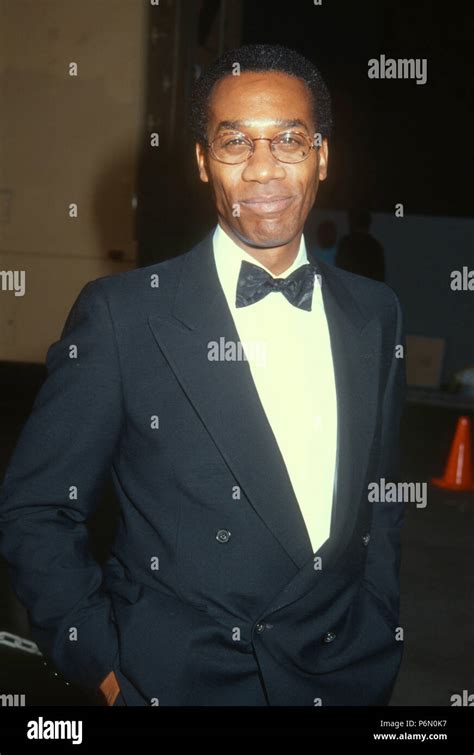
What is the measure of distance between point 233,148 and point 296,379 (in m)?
0.53

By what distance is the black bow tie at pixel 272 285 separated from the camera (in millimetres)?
2217

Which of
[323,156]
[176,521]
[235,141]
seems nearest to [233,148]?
[235,141]

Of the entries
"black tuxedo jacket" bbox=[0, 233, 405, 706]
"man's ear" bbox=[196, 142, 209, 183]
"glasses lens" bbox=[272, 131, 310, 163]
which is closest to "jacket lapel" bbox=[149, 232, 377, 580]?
"black tuxedo jacket" bbox=[0, 233, 405, 706]

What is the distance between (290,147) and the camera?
2146 mm

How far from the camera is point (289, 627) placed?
6.81ft

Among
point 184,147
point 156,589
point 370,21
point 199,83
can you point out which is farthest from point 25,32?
point 156,589

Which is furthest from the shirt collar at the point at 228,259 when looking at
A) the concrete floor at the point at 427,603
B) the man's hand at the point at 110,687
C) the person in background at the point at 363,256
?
the person in background at the point at 363,256

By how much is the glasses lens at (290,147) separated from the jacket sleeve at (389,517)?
0.54 metres

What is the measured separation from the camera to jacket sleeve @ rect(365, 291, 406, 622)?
2369 millimetres

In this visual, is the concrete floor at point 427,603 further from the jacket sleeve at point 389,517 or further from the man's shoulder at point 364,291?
the man's shoulder at point 364,291

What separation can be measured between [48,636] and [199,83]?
131cm

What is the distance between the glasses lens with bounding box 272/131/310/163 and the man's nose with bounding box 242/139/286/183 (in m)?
0.02

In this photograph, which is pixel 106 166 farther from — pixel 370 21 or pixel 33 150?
pixel 370 21

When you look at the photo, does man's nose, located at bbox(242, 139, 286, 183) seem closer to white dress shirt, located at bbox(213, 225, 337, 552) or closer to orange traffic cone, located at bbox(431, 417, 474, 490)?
white dress shirt, located at bbox(213, 225, 337, 552)
